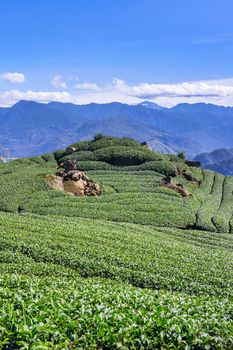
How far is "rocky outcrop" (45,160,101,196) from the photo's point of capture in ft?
276

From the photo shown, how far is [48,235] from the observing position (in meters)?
46.0

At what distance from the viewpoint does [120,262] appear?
39188 mm

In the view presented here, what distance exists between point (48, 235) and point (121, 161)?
72521 mm

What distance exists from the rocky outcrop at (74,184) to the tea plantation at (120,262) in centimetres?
217

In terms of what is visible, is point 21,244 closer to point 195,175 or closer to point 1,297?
point 1,297

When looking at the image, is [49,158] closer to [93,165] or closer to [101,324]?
[93,165]

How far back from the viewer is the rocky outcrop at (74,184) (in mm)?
84125

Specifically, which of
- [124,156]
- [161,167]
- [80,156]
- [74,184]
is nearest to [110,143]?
[80,156]

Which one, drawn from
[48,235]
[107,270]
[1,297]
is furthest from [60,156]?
[1,297]

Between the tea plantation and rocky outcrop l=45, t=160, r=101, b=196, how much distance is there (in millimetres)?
2167

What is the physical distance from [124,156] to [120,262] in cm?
7981

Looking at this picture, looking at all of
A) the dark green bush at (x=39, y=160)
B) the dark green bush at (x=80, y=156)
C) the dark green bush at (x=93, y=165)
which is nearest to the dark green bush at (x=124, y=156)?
the dark green bush at (x=80, y=156)

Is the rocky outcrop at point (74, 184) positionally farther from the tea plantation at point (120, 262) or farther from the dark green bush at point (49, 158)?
the dark green bush at point (49, 158)

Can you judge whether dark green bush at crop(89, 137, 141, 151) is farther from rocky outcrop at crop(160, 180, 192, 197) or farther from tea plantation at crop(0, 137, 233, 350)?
rocky outcrop at crop(160, 180, 192, 197)
